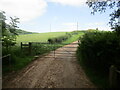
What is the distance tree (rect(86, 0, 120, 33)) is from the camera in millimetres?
4270

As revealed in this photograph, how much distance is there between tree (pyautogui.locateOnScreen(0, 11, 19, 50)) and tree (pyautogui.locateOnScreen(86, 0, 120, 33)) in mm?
4650

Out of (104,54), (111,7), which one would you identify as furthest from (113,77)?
(111,7)

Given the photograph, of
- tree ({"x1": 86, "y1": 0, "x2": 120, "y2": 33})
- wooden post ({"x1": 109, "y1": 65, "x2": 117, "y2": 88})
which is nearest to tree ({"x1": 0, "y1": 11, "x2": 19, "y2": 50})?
tree ({"x1": 86, "y1": 0, "x2": 120, "y2": 33})

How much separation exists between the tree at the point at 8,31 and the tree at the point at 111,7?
4.65 meters

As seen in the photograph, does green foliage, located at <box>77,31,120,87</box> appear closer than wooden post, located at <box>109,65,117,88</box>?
No

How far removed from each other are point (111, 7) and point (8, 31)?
5813mm

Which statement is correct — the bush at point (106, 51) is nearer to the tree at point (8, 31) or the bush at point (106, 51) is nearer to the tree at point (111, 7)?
the tree at point (111, 7)

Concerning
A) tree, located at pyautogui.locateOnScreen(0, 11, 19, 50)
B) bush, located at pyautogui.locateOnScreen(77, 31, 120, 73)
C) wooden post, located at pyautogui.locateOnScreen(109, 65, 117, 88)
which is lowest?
wooden post, located at pyautogui.locateOnScreen(109, 65, 117, 88)

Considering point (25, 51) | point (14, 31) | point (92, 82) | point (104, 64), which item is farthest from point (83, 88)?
point (25, 51)

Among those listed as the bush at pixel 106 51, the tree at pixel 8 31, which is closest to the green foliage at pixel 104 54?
the bush at pixel 106 51

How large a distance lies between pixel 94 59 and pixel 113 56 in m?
0.92

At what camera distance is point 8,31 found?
668 centimetres

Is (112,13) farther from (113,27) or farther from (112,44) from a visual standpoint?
(112,44)

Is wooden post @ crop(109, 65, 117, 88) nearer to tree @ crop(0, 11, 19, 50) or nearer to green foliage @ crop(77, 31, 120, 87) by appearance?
green foliage @ crop(77, 31, 120, 87)
